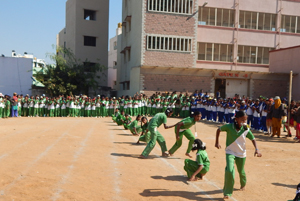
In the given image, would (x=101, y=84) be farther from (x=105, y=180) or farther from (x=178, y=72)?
(x=105, y=180)

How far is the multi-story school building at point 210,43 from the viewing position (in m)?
32.6

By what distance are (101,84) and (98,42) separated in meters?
5.40

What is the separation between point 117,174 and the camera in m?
7.91

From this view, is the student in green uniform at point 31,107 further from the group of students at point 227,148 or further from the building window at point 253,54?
the building window at point 253,54

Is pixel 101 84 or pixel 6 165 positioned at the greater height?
pixel 101 84

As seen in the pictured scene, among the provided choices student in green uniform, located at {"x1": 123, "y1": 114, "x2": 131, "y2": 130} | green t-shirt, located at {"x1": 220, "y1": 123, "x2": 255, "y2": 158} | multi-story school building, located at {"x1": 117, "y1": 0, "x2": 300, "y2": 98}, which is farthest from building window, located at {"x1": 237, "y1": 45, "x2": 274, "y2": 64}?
green t-shirt, located at {"x1": 220, "y1": 123, "x2": 255, "y2": 158}

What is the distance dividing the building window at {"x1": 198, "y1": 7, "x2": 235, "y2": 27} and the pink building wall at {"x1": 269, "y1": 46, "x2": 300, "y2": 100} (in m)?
6.02

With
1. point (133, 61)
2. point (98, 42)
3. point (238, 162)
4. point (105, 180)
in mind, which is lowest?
point (105, 180)

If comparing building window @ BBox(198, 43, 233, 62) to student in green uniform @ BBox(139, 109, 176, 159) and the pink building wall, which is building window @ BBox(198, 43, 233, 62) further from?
student in green uniform @ BBox(139, 109, 176, 159)

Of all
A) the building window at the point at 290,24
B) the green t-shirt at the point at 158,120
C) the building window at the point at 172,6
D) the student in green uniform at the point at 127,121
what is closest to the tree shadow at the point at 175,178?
the green t-shirt at the point at 158,120

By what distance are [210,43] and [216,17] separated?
3011 mm

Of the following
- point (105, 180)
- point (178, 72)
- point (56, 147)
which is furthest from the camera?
point (178, 72)

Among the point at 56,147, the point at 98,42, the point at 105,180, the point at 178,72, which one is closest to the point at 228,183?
the point at 105,180

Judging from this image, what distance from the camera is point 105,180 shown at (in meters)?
7.34
